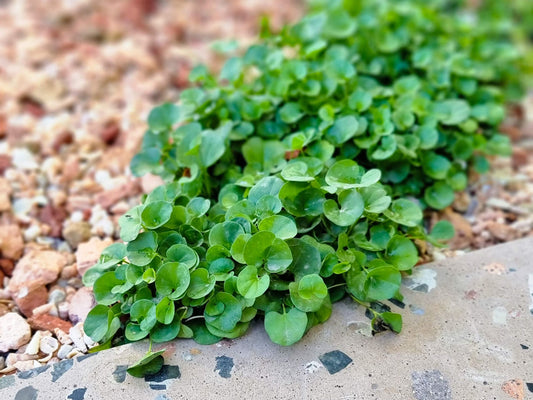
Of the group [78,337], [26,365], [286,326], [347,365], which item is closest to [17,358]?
[26,365]

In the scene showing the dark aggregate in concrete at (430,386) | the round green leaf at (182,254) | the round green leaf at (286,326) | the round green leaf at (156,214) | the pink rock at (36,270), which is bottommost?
the dark aggregate in concrete at (430,386)

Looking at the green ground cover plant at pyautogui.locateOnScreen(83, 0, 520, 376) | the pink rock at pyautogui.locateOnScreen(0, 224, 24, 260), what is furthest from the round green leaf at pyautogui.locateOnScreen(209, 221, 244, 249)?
the pink rock at pyautogui.locateOnScreen(0, 224, 24, 260)

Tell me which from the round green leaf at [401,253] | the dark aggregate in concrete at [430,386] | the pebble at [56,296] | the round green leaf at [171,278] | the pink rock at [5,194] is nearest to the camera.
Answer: the dark aggregate in concrete at [430,386]

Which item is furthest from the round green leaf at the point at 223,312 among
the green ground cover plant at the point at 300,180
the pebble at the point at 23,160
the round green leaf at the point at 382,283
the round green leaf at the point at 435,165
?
the pebble at the point at 23,160

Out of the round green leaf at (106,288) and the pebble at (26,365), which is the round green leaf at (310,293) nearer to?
the round green leaf at (106,288)

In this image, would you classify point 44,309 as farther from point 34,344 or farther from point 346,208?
point 346,208

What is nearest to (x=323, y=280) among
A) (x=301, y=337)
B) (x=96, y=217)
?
(x=301, y=337)

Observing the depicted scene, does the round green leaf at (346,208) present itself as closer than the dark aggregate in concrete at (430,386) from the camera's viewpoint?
No

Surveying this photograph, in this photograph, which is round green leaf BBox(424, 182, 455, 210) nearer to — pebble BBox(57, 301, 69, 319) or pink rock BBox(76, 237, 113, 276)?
pink rock BBox(76, 237, 113, 276)
